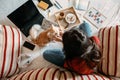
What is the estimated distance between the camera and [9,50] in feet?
4.04

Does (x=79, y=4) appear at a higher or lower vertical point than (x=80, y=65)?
higher

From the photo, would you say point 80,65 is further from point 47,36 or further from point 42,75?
point 47,36

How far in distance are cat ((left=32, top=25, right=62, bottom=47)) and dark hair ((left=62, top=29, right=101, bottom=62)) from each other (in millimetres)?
335

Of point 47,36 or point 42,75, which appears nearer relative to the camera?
point 42,75

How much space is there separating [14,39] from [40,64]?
211 mm

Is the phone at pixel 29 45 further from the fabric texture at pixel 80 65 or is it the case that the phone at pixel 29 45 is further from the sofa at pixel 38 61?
the fabric texture at pixel 80 65

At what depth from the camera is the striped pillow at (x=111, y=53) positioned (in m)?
1.21

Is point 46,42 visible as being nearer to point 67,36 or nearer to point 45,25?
point 45,25

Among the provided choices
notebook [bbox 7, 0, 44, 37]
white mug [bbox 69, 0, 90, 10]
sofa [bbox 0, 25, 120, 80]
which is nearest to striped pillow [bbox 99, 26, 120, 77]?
sofa [bbox 0, 25, 120, 80]

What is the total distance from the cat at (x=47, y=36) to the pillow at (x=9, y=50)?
0.13m

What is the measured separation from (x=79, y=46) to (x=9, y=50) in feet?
1.36

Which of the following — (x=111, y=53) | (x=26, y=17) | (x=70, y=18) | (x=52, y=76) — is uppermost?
(x=26, y=17)

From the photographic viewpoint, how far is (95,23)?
5.01 ft

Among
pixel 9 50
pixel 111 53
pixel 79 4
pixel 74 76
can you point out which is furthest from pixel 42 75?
pixel 79 4
